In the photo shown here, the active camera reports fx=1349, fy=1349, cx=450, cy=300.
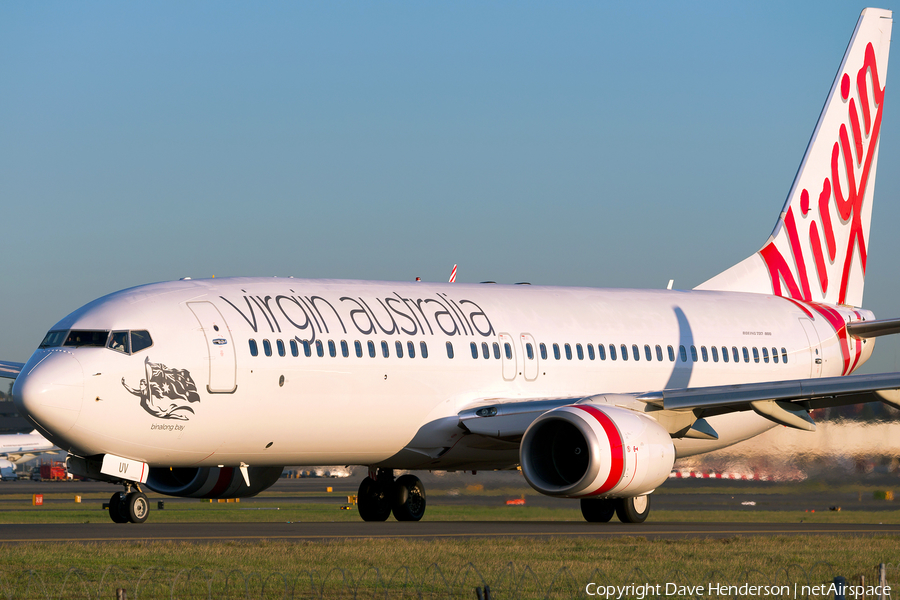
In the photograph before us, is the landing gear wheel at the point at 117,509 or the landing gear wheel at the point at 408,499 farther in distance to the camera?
the landing gear wheel at the point at 408,499

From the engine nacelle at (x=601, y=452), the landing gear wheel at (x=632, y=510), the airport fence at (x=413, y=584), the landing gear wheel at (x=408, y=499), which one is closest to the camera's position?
the airport fence at (x=413, y=584)

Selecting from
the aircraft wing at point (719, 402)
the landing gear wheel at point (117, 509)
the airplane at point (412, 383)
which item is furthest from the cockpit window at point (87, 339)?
the aircraft wing at point (719, 402)

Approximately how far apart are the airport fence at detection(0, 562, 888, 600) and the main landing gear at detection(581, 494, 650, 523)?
10.2 meters

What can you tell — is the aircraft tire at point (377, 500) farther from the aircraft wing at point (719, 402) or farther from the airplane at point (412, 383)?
the aircraft wing at point (719, 402)

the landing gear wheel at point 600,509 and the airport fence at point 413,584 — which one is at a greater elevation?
the airport fence at point 413,584

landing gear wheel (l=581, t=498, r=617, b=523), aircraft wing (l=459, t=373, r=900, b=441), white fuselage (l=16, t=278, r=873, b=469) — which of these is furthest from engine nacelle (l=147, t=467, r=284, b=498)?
landing gear wheel (l=581, t=498, r=617, b=523)

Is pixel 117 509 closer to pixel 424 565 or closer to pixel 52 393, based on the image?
pixel 52 393

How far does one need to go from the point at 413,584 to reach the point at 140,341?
29.4 ft

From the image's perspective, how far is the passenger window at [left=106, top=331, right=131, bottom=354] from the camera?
21.4 meters

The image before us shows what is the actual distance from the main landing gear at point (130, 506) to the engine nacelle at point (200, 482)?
2930 mm

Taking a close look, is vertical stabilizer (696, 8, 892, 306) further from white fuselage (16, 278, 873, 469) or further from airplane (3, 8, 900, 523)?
white fuselage (16, 278, 873, 469)

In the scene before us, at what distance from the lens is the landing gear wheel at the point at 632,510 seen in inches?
1008

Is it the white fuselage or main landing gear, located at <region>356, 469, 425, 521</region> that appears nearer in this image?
the white fuselage

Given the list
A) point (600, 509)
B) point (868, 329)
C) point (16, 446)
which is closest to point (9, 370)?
point (600, 509)
